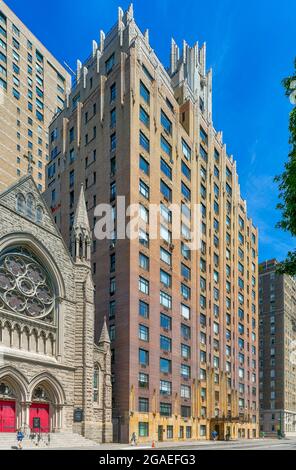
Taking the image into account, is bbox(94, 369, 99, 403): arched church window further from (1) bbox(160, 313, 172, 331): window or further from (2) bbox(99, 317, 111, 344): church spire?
(1) bbox(160, 313, 172, 331): window

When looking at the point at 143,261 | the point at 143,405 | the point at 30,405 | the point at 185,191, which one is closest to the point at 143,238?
the point at 143,261

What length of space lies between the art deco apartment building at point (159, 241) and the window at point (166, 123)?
0.26 meters

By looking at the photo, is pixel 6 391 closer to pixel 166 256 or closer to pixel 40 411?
pixel 40 411

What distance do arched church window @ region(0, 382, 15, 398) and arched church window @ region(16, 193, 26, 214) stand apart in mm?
15189

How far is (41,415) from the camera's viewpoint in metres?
47.6

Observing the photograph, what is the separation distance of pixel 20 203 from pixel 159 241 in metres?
24.8

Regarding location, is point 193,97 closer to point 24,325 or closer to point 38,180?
point 38,180

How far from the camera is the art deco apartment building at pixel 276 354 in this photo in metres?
131

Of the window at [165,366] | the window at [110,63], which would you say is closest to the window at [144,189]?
the window at [110,63]

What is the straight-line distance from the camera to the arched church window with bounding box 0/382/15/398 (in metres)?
44.2

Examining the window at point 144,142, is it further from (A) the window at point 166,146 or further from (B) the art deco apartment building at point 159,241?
(A) the window at point 166,146

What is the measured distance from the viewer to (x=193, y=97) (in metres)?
90.6

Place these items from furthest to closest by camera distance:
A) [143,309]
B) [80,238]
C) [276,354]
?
[276,354]
[143,309]
[80,238]

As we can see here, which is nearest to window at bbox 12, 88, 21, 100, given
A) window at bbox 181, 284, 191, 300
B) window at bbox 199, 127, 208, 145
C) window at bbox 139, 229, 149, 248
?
window at bbox 199, 127, 208, 145
